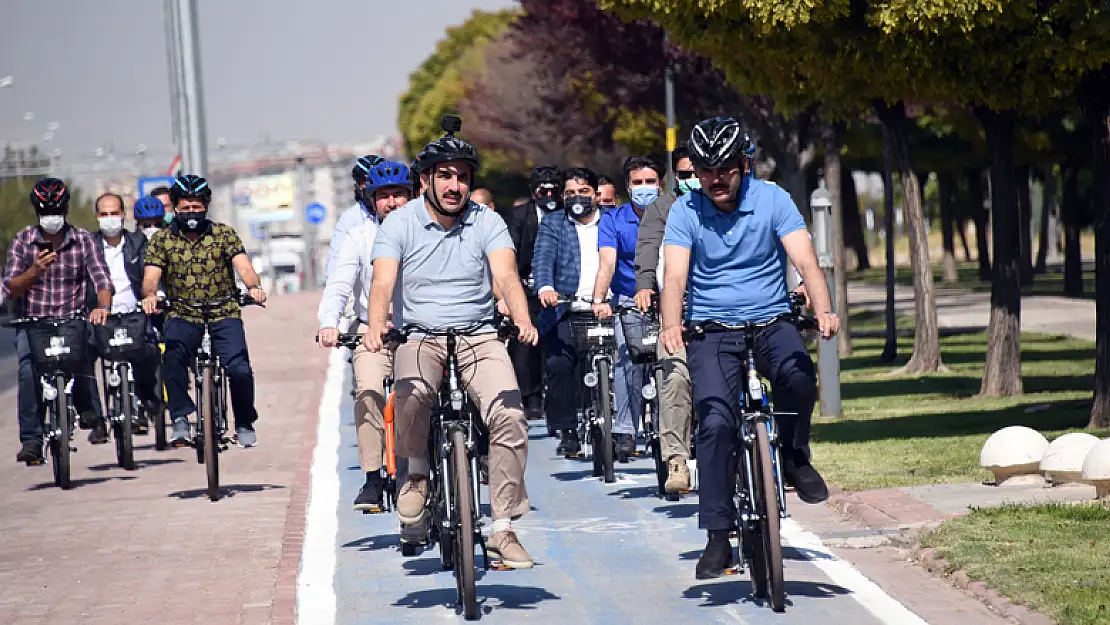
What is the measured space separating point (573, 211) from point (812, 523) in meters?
3.46

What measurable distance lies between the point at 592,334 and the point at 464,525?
17.3 ft

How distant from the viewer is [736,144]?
787 centimetres

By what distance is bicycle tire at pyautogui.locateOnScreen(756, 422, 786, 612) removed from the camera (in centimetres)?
742

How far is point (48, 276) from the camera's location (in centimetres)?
1377

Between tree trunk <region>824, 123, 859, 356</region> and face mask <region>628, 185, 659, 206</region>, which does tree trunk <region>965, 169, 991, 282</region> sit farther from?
face mask <region>628, 185, 659, 206</region>

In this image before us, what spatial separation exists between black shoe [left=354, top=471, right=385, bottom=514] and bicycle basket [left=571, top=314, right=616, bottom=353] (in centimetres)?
293

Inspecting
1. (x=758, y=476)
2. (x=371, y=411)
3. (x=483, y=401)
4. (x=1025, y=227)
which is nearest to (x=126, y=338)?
(x=371, y=411)

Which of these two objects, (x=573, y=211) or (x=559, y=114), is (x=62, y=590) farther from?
(x=559, y=114)

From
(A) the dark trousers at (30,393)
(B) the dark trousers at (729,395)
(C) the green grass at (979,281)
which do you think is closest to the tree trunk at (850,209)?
(C) the green grass at (979,281)

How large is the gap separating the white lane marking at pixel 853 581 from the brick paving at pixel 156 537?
2.50 m

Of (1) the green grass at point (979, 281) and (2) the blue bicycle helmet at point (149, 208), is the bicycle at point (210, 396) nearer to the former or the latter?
(2) the blue bicycle helmet at point (149, 208)

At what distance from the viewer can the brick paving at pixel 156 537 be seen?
8695 mm

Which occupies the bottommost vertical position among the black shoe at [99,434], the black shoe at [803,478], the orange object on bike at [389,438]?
the black shoe at [99,434]

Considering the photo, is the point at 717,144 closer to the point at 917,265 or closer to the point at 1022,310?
the point at 917,265
